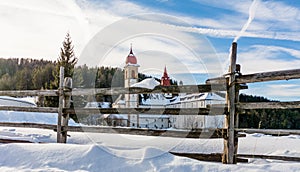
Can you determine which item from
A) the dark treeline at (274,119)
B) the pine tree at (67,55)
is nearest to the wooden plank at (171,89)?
the dark treeline at (274,119)

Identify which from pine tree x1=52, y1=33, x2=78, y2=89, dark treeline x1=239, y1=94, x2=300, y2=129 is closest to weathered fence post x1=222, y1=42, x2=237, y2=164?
dark treeline x1=239, y1=94, x2=300, y2=129

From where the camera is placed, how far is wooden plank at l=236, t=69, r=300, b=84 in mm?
3178

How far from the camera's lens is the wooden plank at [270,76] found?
3.18 metres

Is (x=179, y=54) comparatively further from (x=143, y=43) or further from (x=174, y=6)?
(x=174, y=6)

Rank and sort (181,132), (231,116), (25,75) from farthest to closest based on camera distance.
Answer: (25,75), (181,132), (231,116)

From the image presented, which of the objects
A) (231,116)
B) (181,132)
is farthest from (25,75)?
(231,116)

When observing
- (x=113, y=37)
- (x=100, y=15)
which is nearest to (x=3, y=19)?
(x=100, y=15)

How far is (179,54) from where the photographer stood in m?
5.70

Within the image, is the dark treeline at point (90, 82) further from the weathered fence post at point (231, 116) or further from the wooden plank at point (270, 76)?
the wooden plank at point (270, 76)

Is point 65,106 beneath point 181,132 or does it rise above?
above

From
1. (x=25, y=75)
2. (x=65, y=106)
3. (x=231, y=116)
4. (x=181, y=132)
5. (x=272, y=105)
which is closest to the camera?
(x=272, y=105)

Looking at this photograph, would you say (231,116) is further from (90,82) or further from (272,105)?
(90,82)

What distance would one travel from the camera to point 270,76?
334cm

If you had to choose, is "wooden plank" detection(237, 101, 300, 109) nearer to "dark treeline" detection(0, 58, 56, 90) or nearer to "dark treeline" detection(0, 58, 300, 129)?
"dark treeline" detection(0, 58, 300, 129)
